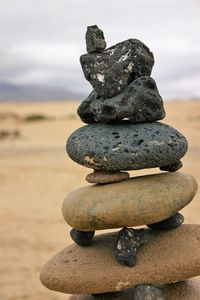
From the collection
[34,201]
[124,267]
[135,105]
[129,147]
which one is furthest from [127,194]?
[34,201]

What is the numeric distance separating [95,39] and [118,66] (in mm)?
381

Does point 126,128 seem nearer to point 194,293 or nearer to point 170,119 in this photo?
point 194,293

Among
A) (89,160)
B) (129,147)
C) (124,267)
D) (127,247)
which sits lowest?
(124,267)

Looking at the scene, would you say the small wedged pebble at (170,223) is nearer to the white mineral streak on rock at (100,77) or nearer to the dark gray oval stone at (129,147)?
the dark gray oval stone at (129,147)

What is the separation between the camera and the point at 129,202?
5855mm

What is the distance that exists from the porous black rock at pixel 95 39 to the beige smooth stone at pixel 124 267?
191 centimetres

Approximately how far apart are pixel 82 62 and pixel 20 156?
67.6ft

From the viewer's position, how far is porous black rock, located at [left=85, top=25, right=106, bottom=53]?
6.27m

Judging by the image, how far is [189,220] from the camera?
14672 mm

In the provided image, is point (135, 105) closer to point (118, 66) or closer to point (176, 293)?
point (118, 66)

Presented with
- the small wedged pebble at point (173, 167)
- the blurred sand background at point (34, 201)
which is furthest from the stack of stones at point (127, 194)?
the blurred sand background at point (34, 201)

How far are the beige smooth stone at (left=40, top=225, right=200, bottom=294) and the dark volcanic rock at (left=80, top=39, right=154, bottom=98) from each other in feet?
4.95

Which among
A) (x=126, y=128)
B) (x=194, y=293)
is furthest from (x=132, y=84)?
(x=194, y=293)

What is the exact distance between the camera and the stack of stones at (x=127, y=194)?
232 inches
